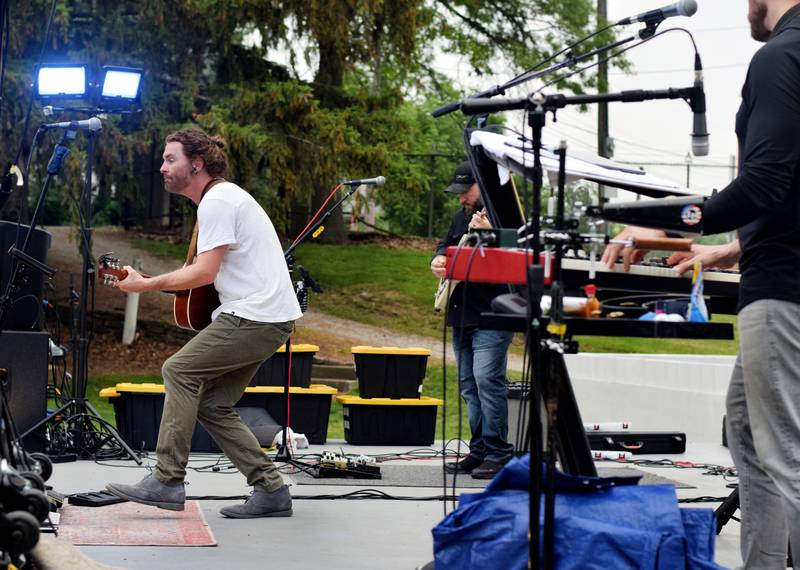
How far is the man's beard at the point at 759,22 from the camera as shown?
3.44m

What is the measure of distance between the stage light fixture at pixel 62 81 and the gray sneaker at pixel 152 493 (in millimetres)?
2950

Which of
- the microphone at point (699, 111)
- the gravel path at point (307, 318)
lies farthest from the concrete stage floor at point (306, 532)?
the gravel path at point (307, 318)

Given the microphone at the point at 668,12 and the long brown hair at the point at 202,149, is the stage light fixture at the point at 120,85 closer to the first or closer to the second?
the long brown hair at the point at 202,149

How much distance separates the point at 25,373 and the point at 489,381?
297cm

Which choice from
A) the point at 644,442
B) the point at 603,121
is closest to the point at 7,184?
the point at 644,442

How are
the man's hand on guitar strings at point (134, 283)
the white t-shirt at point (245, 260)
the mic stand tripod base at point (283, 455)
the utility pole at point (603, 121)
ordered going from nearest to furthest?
1. the man's hand on guitar strings at point (134, 283)
2. the white t-shirt at point (245, 260)
3. the mic stand tripod base at point (283, 455)
4. the utility pole at point (603, 121)

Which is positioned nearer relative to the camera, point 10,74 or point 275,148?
point 10,74

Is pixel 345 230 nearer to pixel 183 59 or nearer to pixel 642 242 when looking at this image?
pixel 183 59

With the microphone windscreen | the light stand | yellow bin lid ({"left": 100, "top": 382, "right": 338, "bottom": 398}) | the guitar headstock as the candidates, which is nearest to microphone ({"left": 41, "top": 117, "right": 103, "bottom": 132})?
the light stand

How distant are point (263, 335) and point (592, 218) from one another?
2403 millimetres

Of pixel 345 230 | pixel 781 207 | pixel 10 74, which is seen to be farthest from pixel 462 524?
pixel 345 230

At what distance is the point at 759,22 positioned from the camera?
3471mm

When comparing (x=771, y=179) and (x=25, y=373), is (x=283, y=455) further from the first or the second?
(x=771, y=179)

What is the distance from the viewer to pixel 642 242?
128 inches
